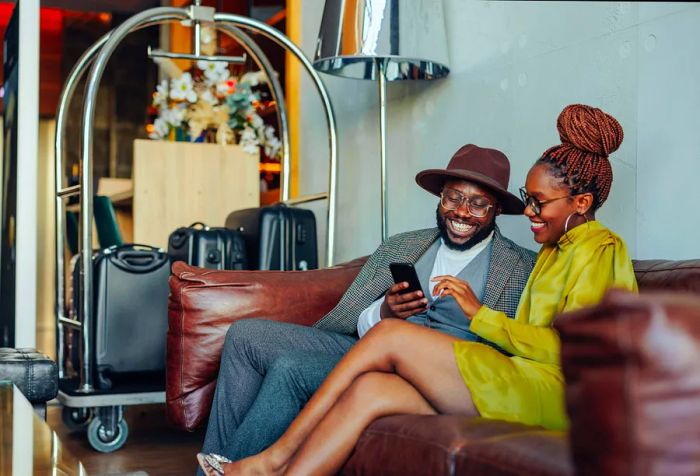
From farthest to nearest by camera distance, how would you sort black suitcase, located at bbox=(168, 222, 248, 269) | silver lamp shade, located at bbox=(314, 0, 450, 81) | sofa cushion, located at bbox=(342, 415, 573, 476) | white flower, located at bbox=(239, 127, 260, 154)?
white flower, located at bbox=(239, 127, 260, 154), black suitcase, located at bbox=(168, 222, 248, 269), silver lamp shade, located at bbox=(314, 0, 450, 81), sofa cushion, located at bbox=(342, 415, 573, 476)

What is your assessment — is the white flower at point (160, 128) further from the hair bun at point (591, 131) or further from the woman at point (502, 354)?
the hair bun at point (591, 131)

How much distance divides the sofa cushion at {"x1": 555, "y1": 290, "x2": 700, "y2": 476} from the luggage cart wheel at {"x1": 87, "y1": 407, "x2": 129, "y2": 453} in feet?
9.18

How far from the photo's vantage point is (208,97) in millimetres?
4965

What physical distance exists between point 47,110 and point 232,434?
23.0 feet

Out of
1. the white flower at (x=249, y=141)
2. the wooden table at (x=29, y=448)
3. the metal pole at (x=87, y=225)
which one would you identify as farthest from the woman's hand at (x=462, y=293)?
the white flower at (x=249, y=141)

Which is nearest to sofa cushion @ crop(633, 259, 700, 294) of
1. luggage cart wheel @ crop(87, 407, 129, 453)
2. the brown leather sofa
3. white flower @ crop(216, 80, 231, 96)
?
the brown leather sofa

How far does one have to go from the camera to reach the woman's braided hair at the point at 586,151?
2289mm

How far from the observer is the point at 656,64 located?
2.60 meters

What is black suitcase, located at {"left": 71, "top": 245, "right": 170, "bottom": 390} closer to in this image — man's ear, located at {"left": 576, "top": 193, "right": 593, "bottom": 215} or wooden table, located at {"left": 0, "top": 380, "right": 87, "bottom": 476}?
wooden table, located at {"left": 0, "top": 380, "right": 87, "bottom": 476}

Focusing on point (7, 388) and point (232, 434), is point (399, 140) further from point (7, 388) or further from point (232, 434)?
point (7, 388)

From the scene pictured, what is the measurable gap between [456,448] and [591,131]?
94 centimetres

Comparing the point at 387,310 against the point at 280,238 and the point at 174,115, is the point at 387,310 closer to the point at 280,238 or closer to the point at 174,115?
the point at 280,238

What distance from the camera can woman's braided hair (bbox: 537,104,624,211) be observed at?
2.29m

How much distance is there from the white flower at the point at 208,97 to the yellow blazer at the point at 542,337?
3.02 m
